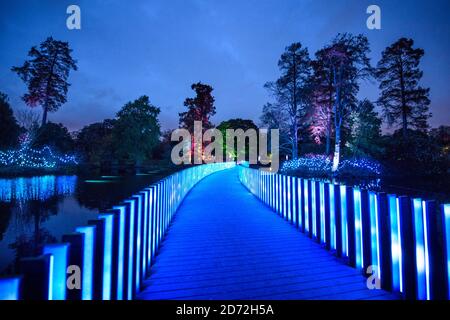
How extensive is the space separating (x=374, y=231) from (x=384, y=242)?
0.71 ft

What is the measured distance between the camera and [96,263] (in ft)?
7.18

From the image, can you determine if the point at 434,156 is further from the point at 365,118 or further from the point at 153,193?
the point at 153,193

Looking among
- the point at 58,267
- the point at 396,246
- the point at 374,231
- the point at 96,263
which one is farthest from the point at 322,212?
the point at 58,267

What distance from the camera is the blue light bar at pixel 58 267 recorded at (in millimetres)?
1649

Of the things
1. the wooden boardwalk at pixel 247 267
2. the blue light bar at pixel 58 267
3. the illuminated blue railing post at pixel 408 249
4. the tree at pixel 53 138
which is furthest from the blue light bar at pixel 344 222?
the tree at pixel 53 138

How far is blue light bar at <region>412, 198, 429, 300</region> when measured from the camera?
8.43 feet

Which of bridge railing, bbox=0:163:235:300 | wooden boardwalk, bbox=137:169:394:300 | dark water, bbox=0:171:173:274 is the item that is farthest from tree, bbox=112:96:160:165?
bridge railing, bbox=0:163:235:300

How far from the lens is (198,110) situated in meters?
48.8

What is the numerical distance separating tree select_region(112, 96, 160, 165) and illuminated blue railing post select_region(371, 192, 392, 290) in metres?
41.8

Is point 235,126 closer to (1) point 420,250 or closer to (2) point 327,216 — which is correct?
(2) point 327,216
